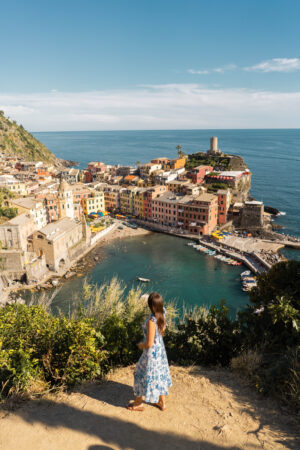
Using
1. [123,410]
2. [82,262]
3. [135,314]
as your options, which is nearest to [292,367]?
[123,410]

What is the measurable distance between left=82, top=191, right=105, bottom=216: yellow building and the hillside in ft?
172

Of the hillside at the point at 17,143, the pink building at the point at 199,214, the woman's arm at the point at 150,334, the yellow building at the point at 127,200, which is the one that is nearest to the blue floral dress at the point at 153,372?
the woman's arm at the point at 150,334

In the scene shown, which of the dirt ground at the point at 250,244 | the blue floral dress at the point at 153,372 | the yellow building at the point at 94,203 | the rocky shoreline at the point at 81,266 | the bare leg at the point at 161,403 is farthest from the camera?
the yellow building at the point at 94,203

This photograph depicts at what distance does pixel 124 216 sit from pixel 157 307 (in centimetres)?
5132

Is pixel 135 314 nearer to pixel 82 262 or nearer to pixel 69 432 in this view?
pixel 69 432

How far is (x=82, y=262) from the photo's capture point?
125ft

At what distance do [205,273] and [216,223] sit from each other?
17475mm

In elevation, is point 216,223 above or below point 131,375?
below

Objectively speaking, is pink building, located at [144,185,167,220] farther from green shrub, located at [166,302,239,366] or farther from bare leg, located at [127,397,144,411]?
bare leg, located at [127,397,144,411]

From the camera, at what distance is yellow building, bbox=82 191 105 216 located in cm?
5562

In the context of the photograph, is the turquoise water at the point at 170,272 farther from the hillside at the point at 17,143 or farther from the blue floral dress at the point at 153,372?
the hillside at the point at 17,143

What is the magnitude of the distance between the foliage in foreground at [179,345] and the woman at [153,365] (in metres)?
1.60

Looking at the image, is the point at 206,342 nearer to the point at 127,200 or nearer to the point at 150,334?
the point at 150,334

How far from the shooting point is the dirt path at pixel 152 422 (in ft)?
16.2
